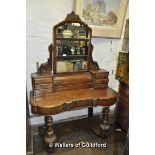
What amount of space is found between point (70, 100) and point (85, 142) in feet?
2.21

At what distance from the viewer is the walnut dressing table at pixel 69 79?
164cm

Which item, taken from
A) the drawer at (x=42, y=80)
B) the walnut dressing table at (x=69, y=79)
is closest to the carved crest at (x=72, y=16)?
the walnut dressing table at (x=69, y=79)

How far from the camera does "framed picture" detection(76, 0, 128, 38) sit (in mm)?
1900

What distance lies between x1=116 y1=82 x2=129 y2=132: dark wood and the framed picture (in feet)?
2.28

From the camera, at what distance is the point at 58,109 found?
156cm

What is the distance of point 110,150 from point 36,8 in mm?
1723

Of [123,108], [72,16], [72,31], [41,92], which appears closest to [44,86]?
[41,92]

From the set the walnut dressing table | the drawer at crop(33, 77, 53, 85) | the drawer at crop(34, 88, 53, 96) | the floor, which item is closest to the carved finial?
the walnut dressing table

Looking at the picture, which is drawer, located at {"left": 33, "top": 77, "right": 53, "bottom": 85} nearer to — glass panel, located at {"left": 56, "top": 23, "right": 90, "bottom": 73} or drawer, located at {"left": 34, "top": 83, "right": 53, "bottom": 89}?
drawer, located at {"left": 34, "top": 83, "right": 53, "bottom": 89}

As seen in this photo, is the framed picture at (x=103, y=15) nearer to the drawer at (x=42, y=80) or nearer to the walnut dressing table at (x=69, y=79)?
the walnut dressing table at (x=69, y=79)

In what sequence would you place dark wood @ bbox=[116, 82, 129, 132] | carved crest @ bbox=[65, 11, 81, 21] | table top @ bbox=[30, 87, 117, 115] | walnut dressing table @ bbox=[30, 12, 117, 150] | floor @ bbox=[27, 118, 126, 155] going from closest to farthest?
table top @ bbox=[30, 87, 117, 115], walnut dressing table @ bbox=[30, 12, 117, 150], carved crest @ bbox=[65, 11, 81, 21], floor @ bbox=[27, 118, 126, 155], dark wood @ bbox=[116, 82, 129, 132]

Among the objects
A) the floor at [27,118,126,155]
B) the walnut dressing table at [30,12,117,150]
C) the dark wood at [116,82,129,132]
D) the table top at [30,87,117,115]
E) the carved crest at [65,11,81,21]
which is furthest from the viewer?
the dark wood at [116,82,129,132]
